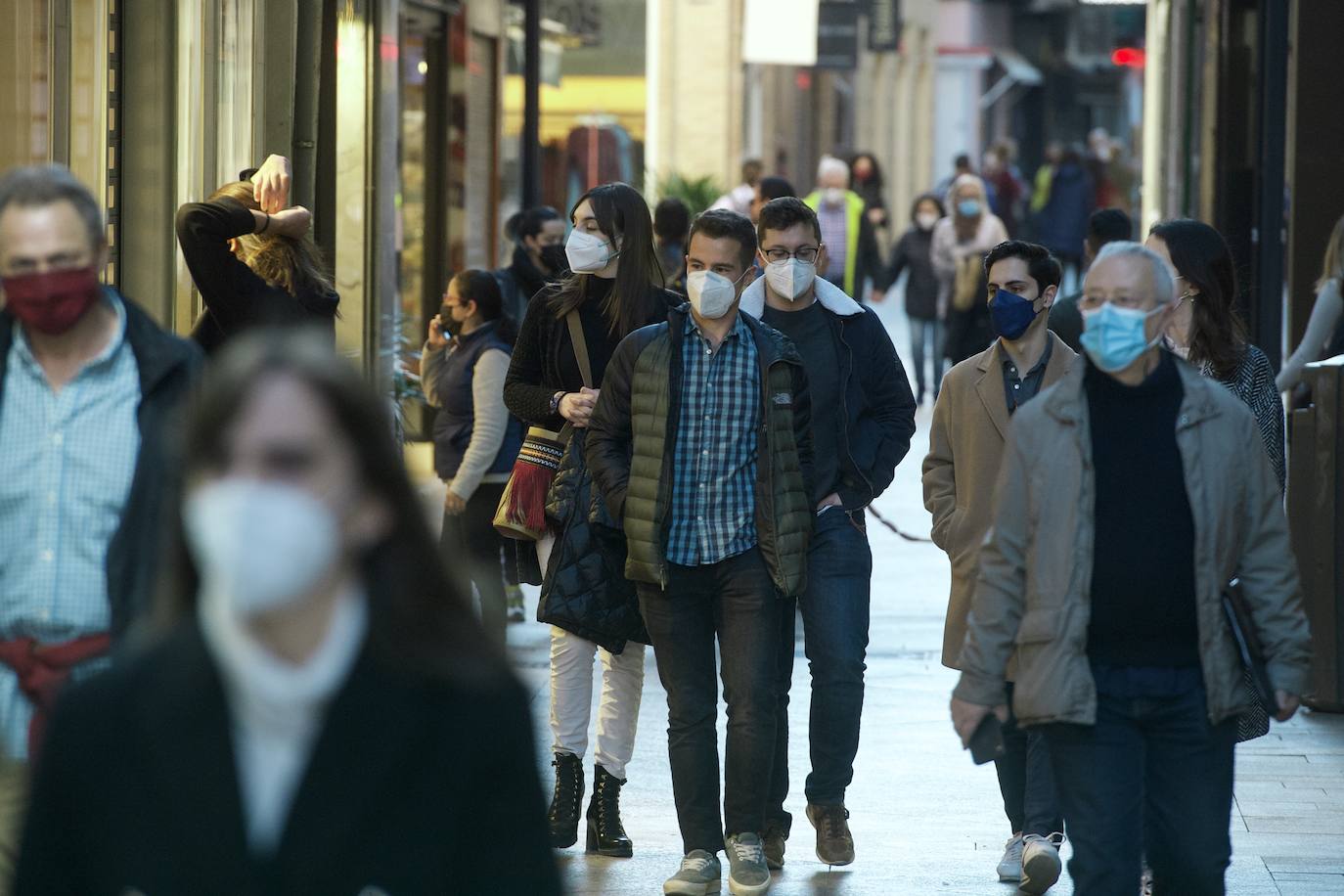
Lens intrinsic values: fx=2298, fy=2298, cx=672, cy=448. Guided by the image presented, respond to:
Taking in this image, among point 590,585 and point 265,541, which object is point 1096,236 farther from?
point 265,541

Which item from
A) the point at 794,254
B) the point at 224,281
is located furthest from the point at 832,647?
the point at 224,281

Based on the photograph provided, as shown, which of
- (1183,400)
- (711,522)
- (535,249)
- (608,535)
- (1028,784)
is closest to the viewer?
(1183,400)

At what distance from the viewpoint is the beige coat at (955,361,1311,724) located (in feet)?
15.1

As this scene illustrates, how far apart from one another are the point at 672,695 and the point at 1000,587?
1.75 metres

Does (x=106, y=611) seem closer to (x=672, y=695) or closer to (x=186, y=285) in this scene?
(x=672, y=695)

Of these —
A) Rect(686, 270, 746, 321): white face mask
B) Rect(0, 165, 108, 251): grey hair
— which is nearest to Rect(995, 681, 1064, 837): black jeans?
Rect(686, 270, 746, 321): white face mask

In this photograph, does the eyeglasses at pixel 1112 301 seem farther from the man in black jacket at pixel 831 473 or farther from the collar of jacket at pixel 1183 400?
the man in black jacket at pixel 831 473

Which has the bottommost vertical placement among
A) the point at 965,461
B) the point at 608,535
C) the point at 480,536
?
the point at 480,536

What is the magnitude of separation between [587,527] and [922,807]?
5.35 ft

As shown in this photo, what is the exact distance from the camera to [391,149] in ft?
46.0

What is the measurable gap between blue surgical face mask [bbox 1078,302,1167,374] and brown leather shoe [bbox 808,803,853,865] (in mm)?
2313

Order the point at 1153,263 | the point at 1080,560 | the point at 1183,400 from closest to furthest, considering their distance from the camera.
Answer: the point at 1080,560 → the point at 1183,400 → the point at 1153,263

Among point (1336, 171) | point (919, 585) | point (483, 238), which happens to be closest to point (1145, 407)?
point (919, 585)

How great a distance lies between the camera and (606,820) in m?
6.78
